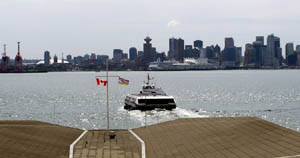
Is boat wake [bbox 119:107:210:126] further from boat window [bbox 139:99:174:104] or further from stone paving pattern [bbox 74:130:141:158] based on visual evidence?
stone paving pattern [bbox 74:130:141:158]

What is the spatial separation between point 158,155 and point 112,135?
6.72 metres

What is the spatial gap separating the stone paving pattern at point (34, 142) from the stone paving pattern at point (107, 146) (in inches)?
42.7

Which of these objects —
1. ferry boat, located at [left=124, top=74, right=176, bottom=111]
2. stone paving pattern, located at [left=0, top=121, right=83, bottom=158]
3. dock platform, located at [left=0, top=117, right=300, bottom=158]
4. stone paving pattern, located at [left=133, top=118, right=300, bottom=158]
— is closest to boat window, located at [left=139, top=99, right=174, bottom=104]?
ferry boat, located at [left=124, top=74, right=176, bottom=111]

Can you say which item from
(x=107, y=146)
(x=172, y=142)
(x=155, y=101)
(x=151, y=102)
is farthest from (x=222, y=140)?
(x=155, y=101)

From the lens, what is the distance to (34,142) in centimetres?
3359

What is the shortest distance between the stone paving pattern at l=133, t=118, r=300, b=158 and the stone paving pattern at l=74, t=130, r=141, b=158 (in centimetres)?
115

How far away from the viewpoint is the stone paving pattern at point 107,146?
31616 mm

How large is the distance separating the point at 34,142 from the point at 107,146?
18.5ft

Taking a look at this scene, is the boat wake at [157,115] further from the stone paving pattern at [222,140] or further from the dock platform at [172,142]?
the dock platform at [172,142]

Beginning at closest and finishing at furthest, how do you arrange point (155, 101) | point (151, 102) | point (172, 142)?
point (172, 142), point (151, 102), point (155, 101)

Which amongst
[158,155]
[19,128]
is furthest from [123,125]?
[158,155]

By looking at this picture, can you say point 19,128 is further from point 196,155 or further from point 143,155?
point 196,155

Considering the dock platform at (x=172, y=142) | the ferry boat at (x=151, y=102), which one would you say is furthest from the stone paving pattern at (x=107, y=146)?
the ferry boat at (x=151, y=102)

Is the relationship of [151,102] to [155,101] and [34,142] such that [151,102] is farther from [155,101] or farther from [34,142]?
[34,142]
